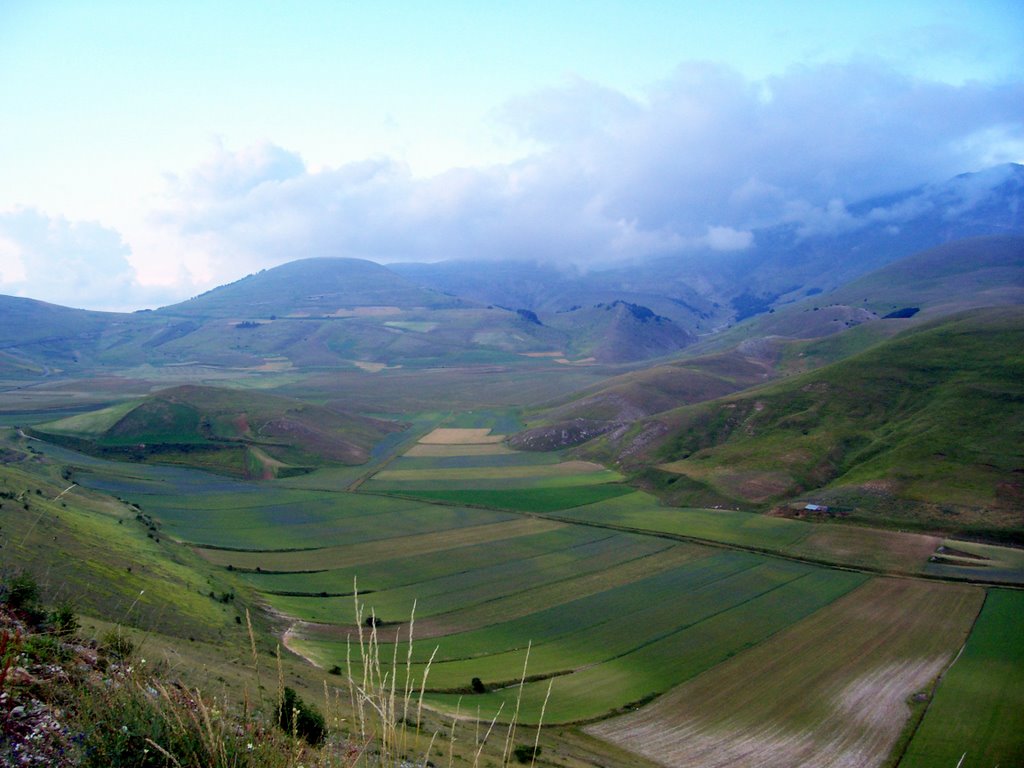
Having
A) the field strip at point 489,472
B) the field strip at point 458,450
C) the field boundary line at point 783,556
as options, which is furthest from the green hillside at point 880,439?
the field strip at point 458,450

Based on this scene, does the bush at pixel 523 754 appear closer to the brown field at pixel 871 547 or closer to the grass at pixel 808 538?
the grass at pixel 808 538

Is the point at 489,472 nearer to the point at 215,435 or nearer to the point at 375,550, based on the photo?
the point at 375,550

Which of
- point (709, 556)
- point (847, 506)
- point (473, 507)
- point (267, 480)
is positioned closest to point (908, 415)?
point (847, 506)

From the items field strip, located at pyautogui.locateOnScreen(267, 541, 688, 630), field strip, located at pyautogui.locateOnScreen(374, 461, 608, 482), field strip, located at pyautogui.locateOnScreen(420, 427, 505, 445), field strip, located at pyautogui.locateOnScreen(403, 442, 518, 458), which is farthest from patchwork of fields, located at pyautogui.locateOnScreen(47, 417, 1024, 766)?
field strip, located at pyautogui.locateOnScreen(420, 427, 505, 445)

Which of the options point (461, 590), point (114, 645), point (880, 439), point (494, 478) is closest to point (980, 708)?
point (461, 590)

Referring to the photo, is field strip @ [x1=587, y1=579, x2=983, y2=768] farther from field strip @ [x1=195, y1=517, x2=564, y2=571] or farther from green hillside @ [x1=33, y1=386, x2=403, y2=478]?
green hillside @ [x1=33, y1=386, x2=403, y2=478]

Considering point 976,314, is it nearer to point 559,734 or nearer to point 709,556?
point 709,556
